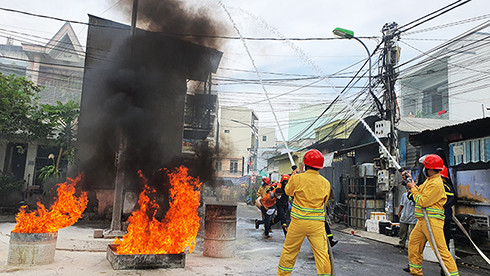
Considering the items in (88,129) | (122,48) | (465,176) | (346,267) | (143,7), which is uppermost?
(143,7)

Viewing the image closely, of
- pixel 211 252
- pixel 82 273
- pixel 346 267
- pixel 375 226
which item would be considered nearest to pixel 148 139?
pixel 211 252

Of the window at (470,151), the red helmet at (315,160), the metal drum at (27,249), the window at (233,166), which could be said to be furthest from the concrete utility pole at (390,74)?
the window at (233,166)

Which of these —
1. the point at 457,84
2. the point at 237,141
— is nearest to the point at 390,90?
the point at 457,84

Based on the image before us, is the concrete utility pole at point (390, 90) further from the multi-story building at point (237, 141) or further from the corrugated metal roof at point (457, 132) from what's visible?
the multi-story building at point (237, 141)

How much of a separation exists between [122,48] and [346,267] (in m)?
8.70

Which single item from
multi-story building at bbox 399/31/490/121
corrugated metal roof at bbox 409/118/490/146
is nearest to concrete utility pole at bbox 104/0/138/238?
corrugated metal roof at bbox 409/118/490/146

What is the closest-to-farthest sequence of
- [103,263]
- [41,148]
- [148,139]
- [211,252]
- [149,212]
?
[103,263] → [149,212] → [211,252] → [148,139] → [41,148]

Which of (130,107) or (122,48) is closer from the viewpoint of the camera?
(130,107)

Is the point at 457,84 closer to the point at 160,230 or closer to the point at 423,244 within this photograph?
the point at 423,244

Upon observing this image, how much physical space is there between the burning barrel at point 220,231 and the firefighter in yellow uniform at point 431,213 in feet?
9.99

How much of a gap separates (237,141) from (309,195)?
1866 inches

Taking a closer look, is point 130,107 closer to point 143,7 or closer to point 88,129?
point 143,7

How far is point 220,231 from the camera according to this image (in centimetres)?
619

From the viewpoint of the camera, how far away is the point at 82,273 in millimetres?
4723
